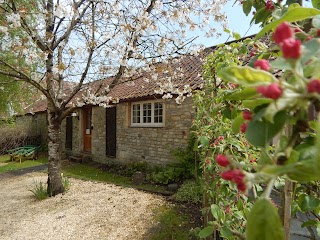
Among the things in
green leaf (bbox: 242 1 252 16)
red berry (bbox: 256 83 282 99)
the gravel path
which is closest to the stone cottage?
the gravel path

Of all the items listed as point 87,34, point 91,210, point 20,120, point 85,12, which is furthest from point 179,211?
point 20,120

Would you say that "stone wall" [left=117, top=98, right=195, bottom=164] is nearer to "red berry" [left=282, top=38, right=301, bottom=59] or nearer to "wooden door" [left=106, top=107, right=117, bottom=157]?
"wooden door" [left=106, top=107, right=117, bottom=157]

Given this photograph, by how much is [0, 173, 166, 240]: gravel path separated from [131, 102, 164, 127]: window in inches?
110

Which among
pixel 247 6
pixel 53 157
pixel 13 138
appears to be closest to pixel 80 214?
pixel 53 157

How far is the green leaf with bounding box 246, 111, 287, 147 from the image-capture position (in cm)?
41

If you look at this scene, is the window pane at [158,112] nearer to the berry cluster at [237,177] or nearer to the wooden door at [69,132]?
the wooden door at [69,132]

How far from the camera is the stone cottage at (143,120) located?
6977 millimetres

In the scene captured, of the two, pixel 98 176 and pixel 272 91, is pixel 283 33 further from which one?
pixel 98 176

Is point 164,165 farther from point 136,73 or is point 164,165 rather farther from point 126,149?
point 136,73

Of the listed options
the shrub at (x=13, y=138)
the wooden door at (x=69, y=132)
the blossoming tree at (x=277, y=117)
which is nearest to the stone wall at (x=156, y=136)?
the wooden door at (x=69, y=132)

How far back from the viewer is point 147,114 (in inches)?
344

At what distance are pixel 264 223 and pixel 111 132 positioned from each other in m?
9.96

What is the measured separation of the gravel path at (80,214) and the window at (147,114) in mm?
2782

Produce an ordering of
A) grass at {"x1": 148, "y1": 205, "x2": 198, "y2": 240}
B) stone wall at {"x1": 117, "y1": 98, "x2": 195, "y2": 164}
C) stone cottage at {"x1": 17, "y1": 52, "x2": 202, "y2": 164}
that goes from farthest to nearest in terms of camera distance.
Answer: stone wall at {"x1": 117, "y1": 98, "x2": 195, "y2": 164}, stone cottage at {"x1": 17, "y1": 52, "x2": 202, "y2": 164}, grass at {"x1": 148, "y1": 205, "x2": 198, "y2": 240}
